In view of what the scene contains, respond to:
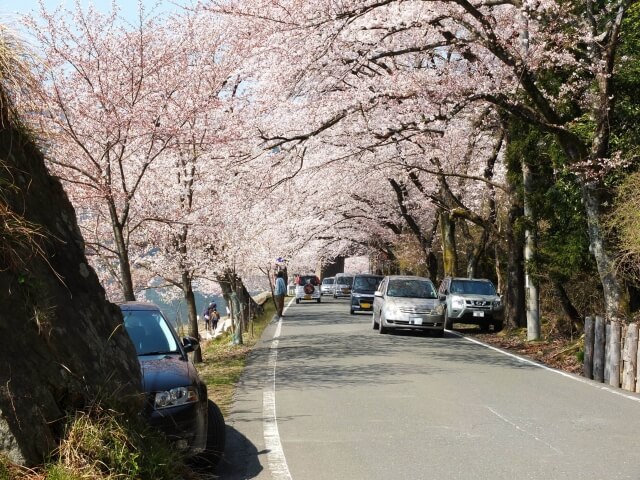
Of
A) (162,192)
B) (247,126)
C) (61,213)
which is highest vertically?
(247,126)

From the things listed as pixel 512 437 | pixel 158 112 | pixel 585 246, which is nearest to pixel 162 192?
pixel 158 112

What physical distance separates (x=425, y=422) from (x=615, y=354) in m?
5.10

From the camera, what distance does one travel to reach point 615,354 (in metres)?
13.0

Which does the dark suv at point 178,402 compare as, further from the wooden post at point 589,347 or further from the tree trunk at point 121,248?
the wooden post at point 589,347

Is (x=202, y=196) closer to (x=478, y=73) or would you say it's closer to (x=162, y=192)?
(x=162, y=192)

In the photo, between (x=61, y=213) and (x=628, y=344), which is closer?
(x=61, y=213)

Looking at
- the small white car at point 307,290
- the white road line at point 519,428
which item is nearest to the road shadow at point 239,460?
the white road line at point 519,428

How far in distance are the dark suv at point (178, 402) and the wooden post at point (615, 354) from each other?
24.9 feet

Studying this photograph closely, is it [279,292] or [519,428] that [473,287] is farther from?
[519,428]

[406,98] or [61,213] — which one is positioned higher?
[406,98]

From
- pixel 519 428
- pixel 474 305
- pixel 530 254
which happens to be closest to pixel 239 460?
pixel 519 428

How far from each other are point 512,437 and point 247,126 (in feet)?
42.0

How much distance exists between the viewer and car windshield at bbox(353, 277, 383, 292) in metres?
37.1

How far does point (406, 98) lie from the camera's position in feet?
57.6
